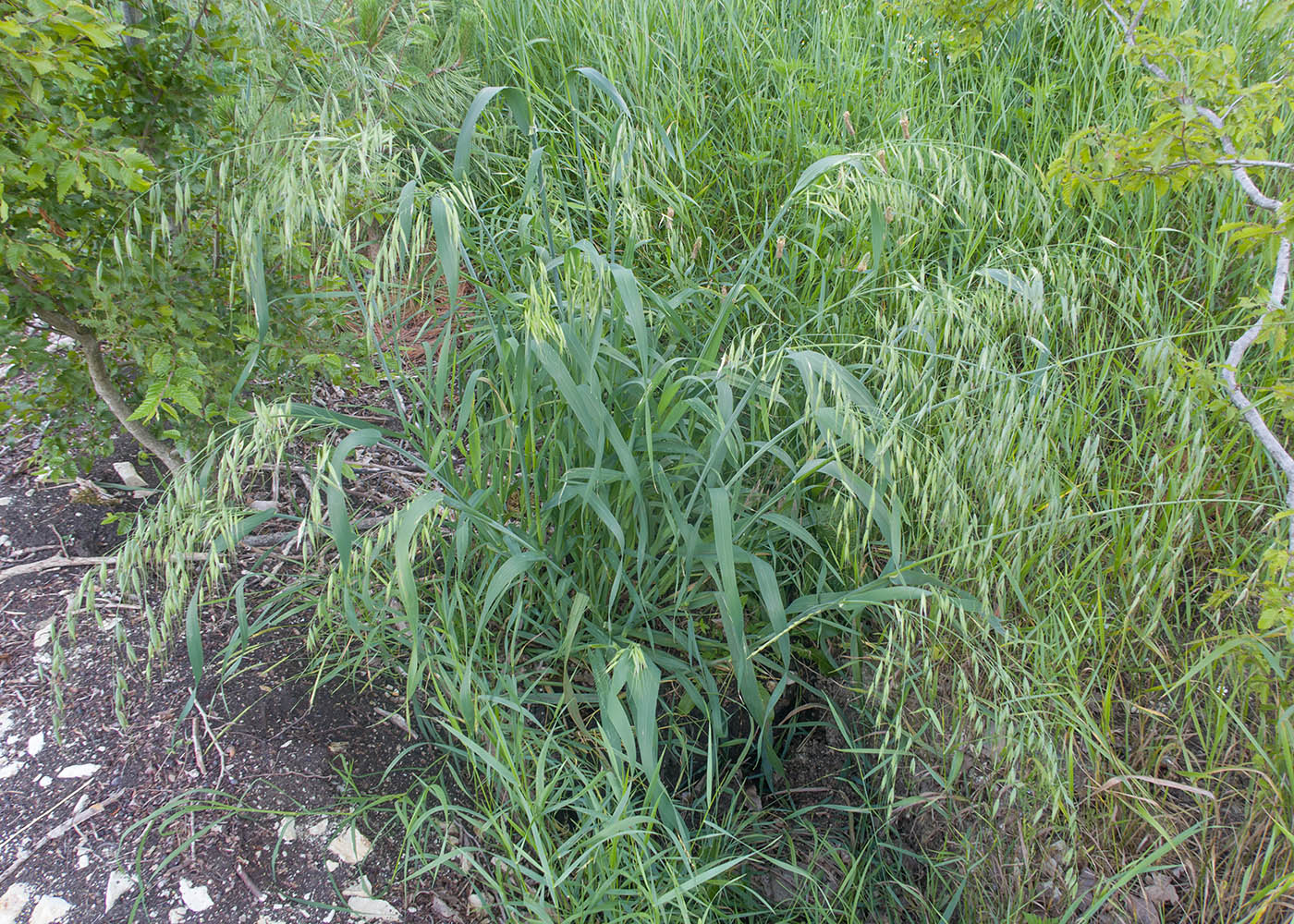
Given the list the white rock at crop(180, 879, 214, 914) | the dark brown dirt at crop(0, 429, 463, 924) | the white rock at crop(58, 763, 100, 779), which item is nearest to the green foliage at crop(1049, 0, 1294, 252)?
the dark brown dirt at crop(0, 429, 463, 924)

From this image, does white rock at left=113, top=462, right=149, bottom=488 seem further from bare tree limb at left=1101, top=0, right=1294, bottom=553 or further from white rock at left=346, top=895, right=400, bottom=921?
bare tree limb at left=1101, top=0, right=1294, bottom=553

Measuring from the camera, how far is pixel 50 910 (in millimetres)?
1294

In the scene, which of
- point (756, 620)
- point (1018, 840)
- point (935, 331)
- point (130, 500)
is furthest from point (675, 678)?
point (130, 500)

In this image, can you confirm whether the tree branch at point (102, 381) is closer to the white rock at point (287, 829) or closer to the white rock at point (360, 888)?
the white rock at point (287, 829)

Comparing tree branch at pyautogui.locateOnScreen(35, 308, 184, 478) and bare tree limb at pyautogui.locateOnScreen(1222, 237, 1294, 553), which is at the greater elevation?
bare tree limb at pyautogui.locateOnScreen(1222, 237, 1294, 553)

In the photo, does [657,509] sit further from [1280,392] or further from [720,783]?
[1280,392]

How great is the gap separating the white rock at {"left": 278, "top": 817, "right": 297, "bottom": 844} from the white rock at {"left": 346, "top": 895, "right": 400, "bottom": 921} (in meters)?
0.15

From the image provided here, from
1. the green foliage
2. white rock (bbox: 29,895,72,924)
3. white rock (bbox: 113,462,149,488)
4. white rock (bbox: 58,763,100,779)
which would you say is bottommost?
white rock (bbox: 29,895,72,924)

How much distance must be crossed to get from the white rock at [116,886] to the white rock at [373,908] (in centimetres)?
33

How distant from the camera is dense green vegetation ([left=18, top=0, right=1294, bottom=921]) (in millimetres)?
1402

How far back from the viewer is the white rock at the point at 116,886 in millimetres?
1314

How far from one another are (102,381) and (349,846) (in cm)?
103

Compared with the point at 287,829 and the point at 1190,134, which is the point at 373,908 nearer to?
the point at 287,829

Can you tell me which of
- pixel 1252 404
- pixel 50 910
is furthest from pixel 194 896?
pixel 1252 404
